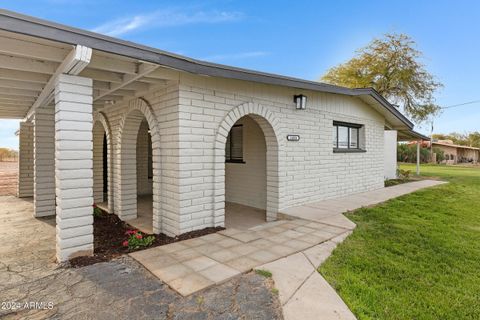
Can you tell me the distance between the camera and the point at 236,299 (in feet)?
8.14

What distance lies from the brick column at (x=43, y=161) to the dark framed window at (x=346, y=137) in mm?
7080

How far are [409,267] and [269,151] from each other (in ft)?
11.0

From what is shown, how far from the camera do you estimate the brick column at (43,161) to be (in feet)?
19.5

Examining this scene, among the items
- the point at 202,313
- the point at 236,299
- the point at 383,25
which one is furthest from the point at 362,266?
the point at 383,25

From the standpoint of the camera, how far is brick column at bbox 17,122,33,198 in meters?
8.74

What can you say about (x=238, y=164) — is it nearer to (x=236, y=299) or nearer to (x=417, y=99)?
(x=236, y=299)

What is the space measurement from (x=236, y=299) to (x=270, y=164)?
371cm

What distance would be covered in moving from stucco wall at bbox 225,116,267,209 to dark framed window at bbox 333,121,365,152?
7.15ft

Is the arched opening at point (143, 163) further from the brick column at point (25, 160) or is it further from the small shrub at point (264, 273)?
the small shrub at point (264, 273)

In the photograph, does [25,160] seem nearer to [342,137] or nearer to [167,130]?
[167,130]

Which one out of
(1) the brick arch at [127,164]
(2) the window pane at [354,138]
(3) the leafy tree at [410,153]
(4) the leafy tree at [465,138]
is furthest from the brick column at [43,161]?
(4) the leafy tree at [465,138]

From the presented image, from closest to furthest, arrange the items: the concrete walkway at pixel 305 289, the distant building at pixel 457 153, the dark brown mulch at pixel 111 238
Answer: the concrete walkway at pixel 305 289 → the dark brown mulch at pixel 111 238 → the distant building at pixel 457 153

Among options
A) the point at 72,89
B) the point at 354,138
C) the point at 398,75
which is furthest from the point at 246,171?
the point at 398,75

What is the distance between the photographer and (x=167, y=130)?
4555 millimetres
